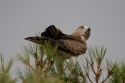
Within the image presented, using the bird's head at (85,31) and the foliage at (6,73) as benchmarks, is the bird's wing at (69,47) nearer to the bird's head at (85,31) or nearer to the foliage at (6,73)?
the bird's head at (85,31)

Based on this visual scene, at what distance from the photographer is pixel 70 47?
14.9 feet

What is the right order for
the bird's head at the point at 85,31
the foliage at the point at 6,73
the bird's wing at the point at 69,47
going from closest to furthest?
the foliage at the point at 6,73 < the bird's wing at the point at 69,47 < the bird's head at the point at 85,31

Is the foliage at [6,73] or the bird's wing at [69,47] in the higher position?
the foliage at [6,73]

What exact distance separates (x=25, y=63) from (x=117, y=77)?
3.04 feet

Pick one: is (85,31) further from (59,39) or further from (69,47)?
(59,39)

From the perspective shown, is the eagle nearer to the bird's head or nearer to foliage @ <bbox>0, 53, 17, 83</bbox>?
the bird's head

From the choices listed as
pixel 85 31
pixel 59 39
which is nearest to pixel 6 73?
pixel 59 39

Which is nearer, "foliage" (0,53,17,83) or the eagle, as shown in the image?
"foliage" (0,53,17,83)

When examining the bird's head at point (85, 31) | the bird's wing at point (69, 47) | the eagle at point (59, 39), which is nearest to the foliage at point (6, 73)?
the eagle at point (59, 39)

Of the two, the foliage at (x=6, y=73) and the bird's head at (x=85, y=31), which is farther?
the bird's head at (x=85, y=31)

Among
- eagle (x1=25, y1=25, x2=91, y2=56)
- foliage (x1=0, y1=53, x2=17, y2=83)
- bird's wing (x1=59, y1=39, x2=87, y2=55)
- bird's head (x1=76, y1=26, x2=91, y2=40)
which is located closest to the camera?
foliage (x1=0, y1=53, x2=17, y2=83)

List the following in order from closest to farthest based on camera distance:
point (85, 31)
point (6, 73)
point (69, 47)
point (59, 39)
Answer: point (6, 73)
point (59, 39)
point (69, 47)
point (85, 31)

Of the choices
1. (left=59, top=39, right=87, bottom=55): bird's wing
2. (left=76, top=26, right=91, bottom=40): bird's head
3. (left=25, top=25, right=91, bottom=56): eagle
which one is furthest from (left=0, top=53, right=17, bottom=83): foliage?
(left=76, top=26, right=91, bottom=40): bird's head

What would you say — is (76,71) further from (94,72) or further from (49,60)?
(49,60)
